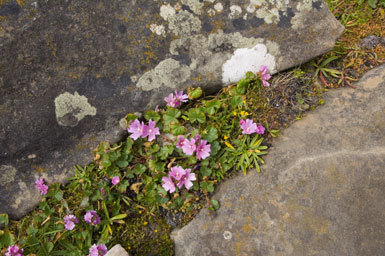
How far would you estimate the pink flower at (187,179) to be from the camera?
3112mm

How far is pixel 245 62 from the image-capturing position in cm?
349

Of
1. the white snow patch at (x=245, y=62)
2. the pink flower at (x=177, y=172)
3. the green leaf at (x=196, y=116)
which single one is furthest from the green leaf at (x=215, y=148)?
the white snow patch at (x=245, y=62)

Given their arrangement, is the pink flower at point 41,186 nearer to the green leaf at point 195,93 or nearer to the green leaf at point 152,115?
the green leaf at point 152,115

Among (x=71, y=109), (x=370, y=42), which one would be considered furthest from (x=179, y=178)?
(x=370, y=42)

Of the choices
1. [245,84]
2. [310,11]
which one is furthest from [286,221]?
[310,11]

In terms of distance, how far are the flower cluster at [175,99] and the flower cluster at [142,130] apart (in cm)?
29

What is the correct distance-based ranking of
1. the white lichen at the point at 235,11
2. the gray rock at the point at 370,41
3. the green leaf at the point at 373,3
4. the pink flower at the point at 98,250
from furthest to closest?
the green leaf at the point at 373,3
the gray rock at the point at 370,41
the white lichen at the point at 235,11
the pink flower at the point at 98,250

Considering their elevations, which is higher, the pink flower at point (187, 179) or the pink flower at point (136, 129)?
the pink flower at point (136, 129)

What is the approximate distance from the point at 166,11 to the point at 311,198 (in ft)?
7.86

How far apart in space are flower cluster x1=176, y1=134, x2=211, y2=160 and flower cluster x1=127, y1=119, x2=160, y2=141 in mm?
354

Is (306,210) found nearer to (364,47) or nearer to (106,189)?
(106,189)

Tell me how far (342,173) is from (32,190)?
10.5ft

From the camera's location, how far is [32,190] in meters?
3.37

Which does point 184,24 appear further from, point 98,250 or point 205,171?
point 98,250
